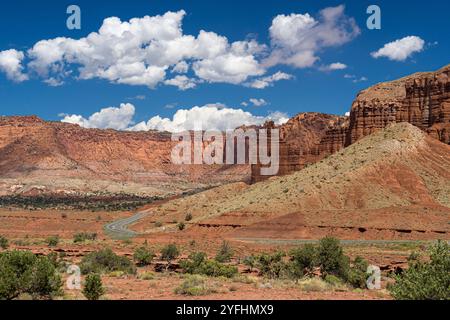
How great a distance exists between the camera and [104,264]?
29.7m

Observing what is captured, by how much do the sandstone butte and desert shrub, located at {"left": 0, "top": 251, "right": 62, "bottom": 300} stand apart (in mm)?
64624

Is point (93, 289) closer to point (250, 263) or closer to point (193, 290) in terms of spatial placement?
point (193, 290)

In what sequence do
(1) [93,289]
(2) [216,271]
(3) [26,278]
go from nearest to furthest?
1. (1) [93,289]
2. (3) [26,278]
3. (2) [216,271]

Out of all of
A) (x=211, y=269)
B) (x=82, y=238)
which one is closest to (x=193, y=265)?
(x=211, y=269)

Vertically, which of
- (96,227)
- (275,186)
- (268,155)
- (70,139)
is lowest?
(96,227)

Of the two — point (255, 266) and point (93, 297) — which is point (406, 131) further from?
point (93, 297)

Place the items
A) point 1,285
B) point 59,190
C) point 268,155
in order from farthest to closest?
point 59,190, point 268,155, point 1,285

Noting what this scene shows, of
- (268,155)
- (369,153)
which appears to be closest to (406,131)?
(369,153)

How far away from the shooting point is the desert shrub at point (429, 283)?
549 inches

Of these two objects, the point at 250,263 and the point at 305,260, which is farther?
the point at 250,263

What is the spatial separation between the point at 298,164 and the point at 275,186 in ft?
59.0

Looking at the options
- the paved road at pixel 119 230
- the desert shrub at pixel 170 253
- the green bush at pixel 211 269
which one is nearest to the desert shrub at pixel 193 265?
the green bush at pixel 211 269

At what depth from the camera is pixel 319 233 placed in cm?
5328

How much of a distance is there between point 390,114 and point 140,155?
13624 cm
